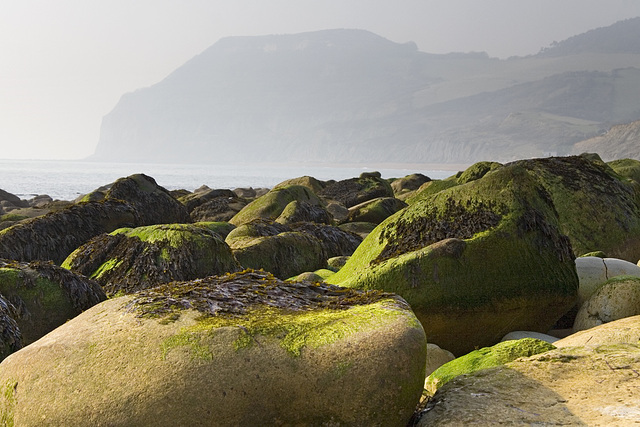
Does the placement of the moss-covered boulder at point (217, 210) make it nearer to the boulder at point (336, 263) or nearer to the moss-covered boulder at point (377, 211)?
the moss-covered boulder at point (377, 211)

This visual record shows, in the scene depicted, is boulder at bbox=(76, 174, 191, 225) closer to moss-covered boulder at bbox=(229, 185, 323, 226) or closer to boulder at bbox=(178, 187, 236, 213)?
moss-covered boulder at bbox=(229, 185, 323, 226)

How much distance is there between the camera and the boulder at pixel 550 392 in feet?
10.6

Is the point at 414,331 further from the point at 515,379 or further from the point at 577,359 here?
the point at 577,359

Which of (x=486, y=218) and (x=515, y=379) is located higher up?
(x=486, y=218)

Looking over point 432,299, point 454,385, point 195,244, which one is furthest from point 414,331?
point 195,244

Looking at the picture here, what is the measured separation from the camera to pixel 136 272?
8492 millimetres

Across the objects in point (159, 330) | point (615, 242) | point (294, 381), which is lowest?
point (615, 242)

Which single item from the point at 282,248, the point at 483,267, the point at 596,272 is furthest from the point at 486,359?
the point at 282,248

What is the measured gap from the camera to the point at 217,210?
653 inches

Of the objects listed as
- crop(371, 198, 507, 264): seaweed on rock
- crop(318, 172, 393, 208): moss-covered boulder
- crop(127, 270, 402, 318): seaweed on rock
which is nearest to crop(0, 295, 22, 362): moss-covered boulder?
crop(127, 270, 402, 318): seaweed on rock

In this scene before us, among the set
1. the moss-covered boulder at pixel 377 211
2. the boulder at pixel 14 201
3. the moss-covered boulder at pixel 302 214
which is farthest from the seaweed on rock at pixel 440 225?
the boulder at pixel 14 201

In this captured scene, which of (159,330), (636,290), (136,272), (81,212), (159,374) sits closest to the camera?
(159,374)

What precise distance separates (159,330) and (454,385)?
5.83 ft

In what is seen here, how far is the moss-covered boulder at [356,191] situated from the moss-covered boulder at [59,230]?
29.0ft
